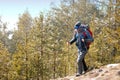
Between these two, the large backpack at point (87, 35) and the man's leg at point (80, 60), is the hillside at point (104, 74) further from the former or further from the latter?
the large backpack at point (87, 35)

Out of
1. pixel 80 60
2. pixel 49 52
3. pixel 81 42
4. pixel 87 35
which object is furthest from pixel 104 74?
pixel 49 52

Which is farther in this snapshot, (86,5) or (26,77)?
(86,5)

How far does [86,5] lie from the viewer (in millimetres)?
59844

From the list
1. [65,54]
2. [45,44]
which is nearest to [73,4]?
[65,54]

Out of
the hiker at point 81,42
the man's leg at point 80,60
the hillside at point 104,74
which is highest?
the hiker at point 81,42

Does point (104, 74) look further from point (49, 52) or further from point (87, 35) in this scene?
point (49, 52)

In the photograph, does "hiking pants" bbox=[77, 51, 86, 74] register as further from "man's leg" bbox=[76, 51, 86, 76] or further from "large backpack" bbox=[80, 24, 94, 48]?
"large backpack" bbox=[80, 24, 94, 48]

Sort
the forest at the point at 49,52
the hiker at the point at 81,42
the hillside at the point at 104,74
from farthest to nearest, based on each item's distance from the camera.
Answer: the forest at the point at 49,52, the hiker at the point at 81,42, the hillside at the point at 104,74

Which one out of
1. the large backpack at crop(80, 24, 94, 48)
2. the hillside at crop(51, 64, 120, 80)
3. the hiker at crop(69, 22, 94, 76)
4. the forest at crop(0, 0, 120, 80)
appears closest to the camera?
the hillside at crop(51, 64, 120, 80)

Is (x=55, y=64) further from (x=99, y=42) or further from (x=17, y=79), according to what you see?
(x=99, y=42)

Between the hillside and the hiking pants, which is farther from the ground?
the hiking pants

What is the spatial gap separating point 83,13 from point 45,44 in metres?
27.8

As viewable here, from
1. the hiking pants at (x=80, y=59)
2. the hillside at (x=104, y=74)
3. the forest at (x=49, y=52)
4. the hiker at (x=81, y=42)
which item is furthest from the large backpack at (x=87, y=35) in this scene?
the forest at (x=49, y=52)

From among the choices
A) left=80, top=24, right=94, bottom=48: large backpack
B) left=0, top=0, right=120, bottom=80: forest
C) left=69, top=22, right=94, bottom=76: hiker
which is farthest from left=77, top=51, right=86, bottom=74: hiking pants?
left=0, top=0, right=120, bottom=80: forest
